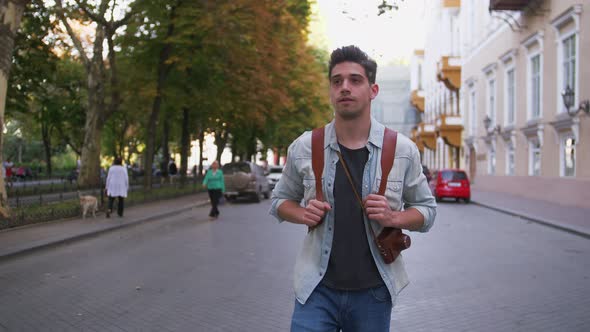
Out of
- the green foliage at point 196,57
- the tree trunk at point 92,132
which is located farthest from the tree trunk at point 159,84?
the tree trunk at point 92,132

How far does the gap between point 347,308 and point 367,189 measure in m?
0.51

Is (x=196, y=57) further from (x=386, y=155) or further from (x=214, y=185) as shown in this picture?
(x=386, y=155)

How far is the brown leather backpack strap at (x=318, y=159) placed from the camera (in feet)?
8.53

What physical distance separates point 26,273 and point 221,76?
59.9 feet

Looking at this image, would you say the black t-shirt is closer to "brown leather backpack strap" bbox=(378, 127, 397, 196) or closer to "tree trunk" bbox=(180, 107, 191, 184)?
"brown leather backpack strap" bbox=(378, 127, 397, 196)

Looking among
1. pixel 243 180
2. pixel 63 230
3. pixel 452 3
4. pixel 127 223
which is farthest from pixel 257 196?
pixel 452 3

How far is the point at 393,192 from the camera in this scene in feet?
8.57

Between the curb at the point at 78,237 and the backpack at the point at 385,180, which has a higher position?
the backpack at the point at 385,180

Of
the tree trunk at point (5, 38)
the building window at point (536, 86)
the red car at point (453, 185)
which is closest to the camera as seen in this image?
the tree trunk at point (5, 38)

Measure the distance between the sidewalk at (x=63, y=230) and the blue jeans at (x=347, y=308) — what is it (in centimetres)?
891

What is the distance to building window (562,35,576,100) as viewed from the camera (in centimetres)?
2249

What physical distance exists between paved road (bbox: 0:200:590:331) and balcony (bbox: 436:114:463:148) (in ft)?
96.1

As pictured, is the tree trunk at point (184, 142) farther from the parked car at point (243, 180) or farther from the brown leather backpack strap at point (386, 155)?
the brown leather backpack strap at point (386, 155)

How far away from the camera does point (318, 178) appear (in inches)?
103
